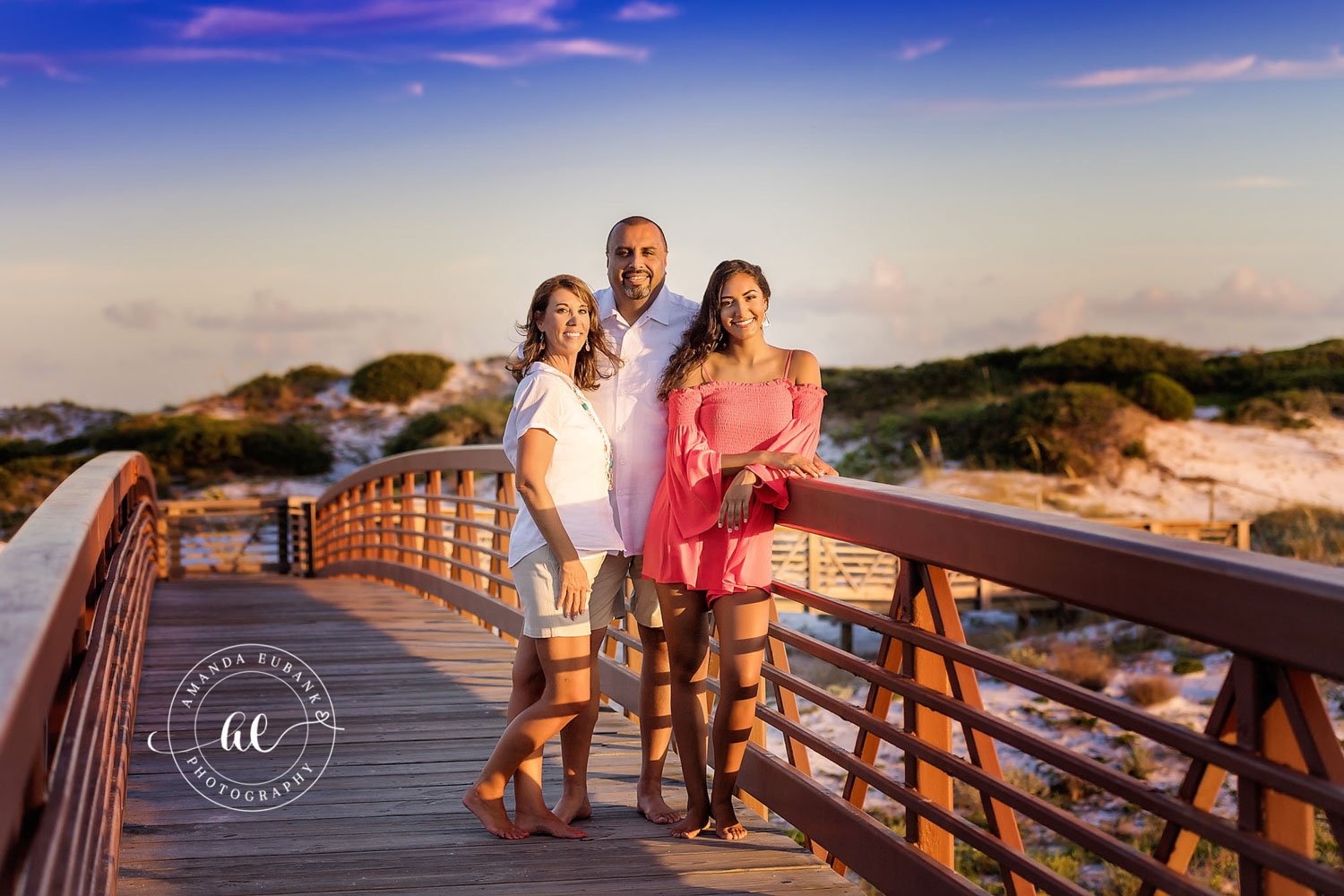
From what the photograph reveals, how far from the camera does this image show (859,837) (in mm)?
2535

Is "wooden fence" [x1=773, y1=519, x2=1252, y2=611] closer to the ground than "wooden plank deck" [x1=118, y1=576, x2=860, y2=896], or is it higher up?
closer to the ground

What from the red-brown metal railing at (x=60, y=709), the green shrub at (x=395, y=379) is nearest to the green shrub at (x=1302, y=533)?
the red-brown metal railing at (x=60, y=709)

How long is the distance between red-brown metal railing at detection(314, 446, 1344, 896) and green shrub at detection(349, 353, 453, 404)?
3416cm

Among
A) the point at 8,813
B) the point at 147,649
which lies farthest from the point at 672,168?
the point at 8,813

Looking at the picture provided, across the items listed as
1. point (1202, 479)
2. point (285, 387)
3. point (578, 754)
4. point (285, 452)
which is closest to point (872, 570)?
point (1202, 479)

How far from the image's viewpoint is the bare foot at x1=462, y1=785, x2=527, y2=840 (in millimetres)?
3043

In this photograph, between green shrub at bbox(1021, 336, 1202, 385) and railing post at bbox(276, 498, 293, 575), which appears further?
green shrub at bbox(1021, 336, 1202, 385)

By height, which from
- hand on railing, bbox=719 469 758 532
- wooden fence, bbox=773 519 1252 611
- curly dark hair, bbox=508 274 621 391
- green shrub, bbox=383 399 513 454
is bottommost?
wooden fence, bbox=773 519 1252 611

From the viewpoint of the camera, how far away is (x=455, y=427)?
3141 centimetres

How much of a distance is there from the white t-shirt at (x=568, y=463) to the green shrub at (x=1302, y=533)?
13.6 meters

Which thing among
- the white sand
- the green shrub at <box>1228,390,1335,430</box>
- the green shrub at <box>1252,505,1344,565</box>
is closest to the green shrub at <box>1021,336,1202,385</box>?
the green shrub at <box>1228,390,1335,430</box>

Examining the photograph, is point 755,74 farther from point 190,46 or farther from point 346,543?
point 346,543

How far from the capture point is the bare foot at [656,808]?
124 inches

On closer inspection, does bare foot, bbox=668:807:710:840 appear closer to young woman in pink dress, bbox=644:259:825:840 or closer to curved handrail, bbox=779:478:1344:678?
young woman in pink dress, bbox=644:259:825:840
